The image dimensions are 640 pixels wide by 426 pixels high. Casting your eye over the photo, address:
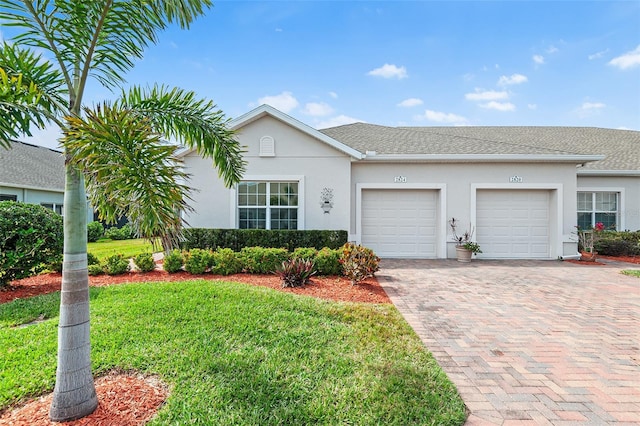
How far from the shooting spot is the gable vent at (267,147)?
33.5ft

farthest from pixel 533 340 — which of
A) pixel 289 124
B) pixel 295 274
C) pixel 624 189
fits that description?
pixel 624 189

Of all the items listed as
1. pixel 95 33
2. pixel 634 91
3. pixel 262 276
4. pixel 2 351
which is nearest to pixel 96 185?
pixel 95 33

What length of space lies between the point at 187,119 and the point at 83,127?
136 cm

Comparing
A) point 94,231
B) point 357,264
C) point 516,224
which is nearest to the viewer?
point 357,264

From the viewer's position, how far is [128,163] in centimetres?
208

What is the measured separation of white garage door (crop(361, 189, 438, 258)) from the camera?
35.9 feet

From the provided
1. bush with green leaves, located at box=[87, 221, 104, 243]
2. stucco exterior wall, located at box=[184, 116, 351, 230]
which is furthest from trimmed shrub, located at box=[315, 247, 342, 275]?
bush with green leaves, located at box=[87, 221, 104, 243]

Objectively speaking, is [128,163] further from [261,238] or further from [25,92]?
[261,238]

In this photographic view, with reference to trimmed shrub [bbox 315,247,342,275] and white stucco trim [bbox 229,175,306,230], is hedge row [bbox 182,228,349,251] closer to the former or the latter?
white stucco trim [bbox 229,175,306,230]

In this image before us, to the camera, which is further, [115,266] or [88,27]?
[115,266]

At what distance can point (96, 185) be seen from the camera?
241cm

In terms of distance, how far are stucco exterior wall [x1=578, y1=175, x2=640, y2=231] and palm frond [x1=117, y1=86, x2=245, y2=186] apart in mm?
14775

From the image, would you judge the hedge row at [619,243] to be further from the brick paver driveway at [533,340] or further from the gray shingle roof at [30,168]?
the gray shingle roof at [30,168]

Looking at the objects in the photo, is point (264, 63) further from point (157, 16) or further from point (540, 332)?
point (540, 332)
